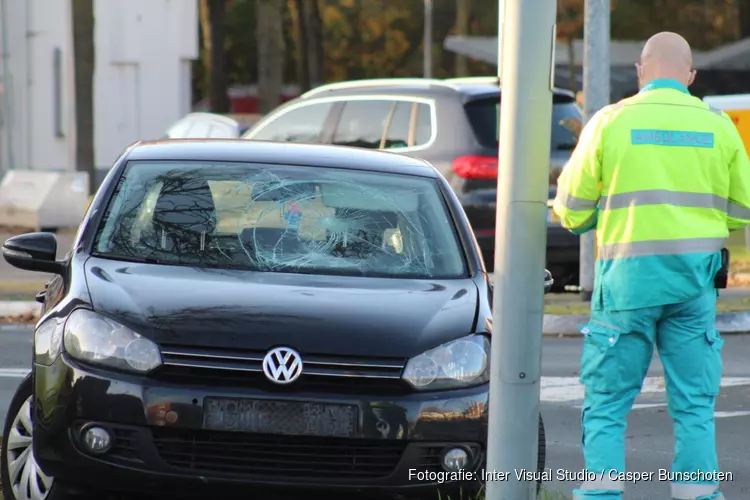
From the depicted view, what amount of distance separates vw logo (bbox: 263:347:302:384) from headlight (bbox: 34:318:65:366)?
0.73 meters

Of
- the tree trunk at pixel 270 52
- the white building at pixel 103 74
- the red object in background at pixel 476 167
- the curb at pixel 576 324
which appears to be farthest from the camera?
the white building at pixel 103 74

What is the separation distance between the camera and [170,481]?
525 cm

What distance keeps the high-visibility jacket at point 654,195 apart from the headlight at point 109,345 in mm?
1534

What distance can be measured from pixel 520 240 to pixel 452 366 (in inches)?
26.7

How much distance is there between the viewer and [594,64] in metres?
12.2

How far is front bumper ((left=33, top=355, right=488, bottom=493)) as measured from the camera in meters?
5.23

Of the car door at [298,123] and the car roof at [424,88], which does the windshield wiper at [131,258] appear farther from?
the car door at [298,123]

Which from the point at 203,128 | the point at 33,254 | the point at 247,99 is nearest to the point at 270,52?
the point at 203,128

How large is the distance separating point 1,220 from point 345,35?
175ft

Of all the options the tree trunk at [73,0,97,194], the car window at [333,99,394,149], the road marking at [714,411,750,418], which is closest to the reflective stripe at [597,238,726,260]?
the road marking at [714,411,750,418]

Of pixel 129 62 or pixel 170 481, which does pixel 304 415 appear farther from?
pixel 129 62

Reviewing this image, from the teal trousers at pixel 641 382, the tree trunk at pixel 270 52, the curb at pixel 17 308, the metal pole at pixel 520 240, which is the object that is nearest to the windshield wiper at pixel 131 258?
the metal pole at pixel 520 240

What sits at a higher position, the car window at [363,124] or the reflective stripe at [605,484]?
the car window at [363,124]

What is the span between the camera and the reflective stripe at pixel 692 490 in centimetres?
539
